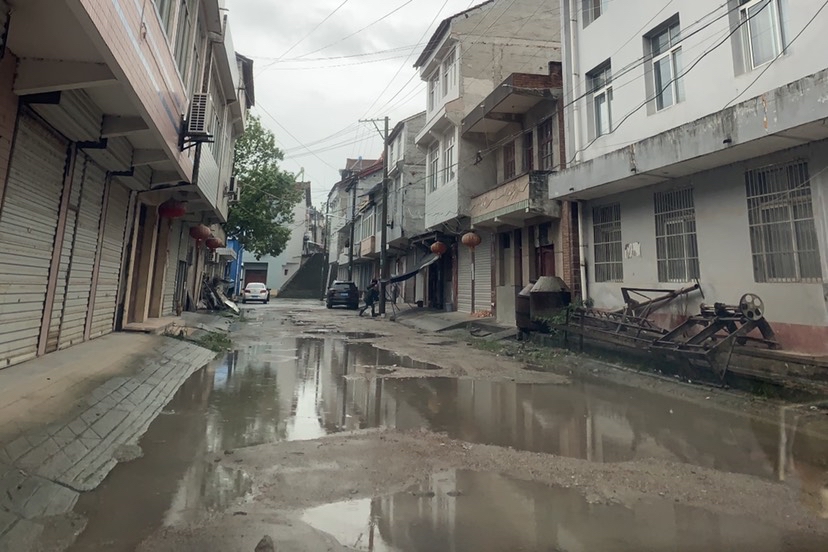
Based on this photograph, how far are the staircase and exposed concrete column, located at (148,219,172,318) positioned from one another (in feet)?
103

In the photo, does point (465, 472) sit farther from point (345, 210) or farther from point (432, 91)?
point (345, 210)

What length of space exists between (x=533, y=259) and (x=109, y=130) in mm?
11404

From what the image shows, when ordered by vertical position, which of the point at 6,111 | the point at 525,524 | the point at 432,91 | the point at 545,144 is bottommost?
the point at 525,524

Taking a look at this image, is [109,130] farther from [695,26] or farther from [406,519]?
[695,26]

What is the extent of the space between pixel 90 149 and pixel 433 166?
48.1 ft

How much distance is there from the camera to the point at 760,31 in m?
7.36

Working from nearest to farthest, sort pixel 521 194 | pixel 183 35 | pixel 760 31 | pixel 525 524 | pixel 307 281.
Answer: pixel 525 524 < pixel 760 31 < pixel 183 35 < pixel 521 194 < pixel 307 281

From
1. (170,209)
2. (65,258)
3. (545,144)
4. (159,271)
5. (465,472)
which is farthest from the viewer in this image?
(545,144)

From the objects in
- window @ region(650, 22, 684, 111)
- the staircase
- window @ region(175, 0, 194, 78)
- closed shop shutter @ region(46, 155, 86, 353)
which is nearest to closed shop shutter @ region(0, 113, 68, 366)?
closed shop shutter @ region(46, 155, 86, 353)

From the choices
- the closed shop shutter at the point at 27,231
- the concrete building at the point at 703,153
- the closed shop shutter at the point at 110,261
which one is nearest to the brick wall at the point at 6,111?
the closed shop shutter at the point at 27,231

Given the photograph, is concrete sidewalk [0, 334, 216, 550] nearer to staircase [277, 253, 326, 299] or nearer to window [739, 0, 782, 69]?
window [739, 0, 782, 69]

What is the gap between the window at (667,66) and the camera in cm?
893

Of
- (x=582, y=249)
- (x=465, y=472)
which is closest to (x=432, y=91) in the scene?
(x=582, y=249)

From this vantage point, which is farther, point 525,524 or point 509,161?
point 509,161
